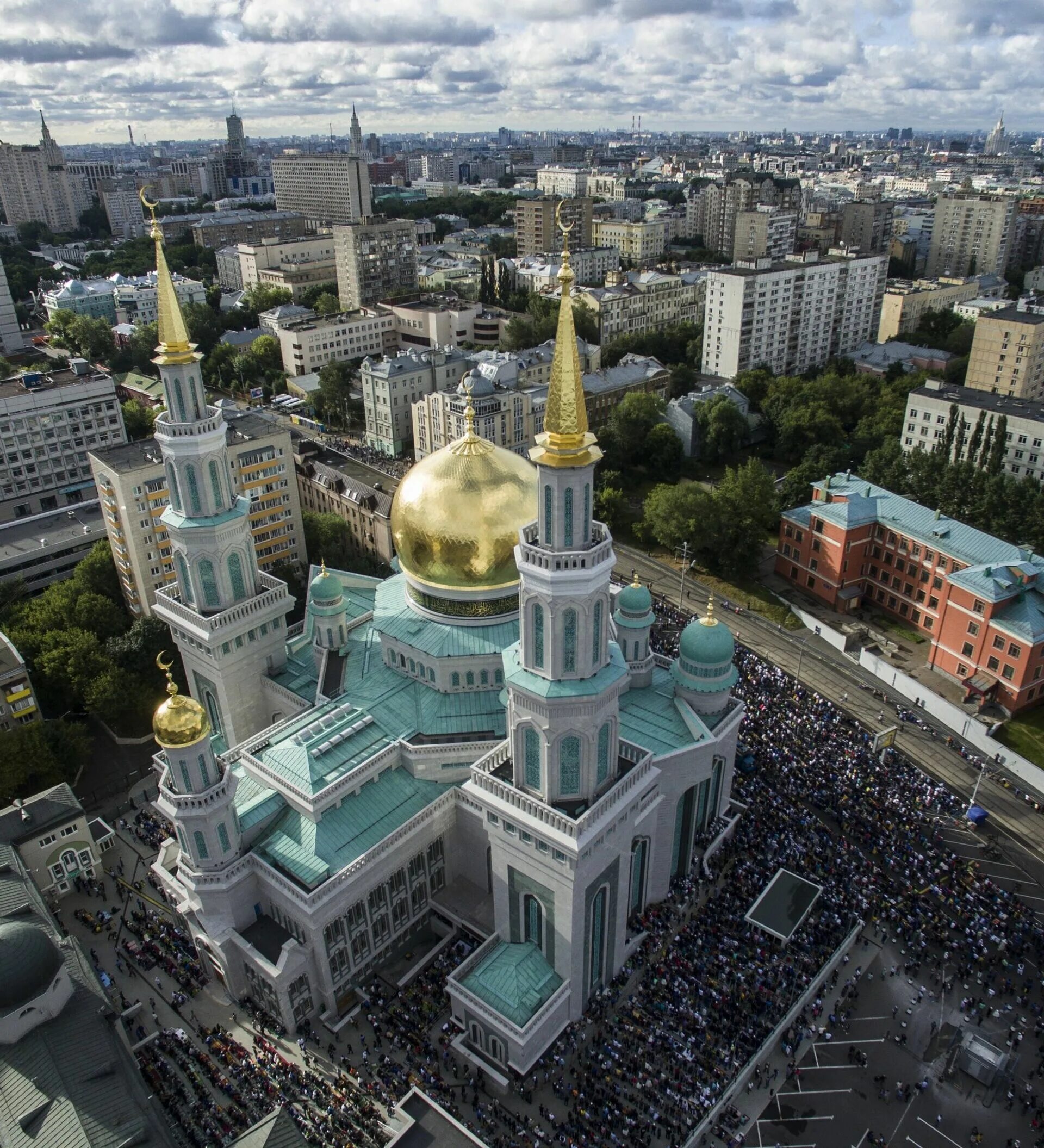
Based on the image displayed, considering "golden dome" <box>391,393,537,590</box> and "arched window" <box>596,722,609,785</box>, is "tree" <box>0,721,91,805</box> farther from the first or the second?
"arched window" <box>596,722,609,785</box>

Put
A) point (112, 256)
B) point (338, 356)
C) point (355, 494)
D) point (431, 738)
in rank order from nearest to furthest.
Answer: point (431, 738) < point (355, 494) < point (338, 356) < point (112, 256)

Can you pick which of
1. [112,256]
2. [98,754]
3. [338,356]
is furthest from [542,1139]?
[112,256]

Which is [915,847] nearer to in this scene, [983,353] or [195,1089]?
[195,1089]

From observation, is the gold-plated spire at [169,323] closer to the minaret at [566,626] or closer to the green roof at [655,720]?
the minaret at [566,626]

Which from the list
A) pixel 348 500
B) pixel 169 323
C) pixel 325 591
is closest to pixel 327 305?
pixel 348 500

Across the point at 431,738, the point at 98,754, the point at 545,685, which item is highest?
the point at 545,685

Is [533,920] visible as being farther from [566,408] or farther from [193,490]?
[193,490]
